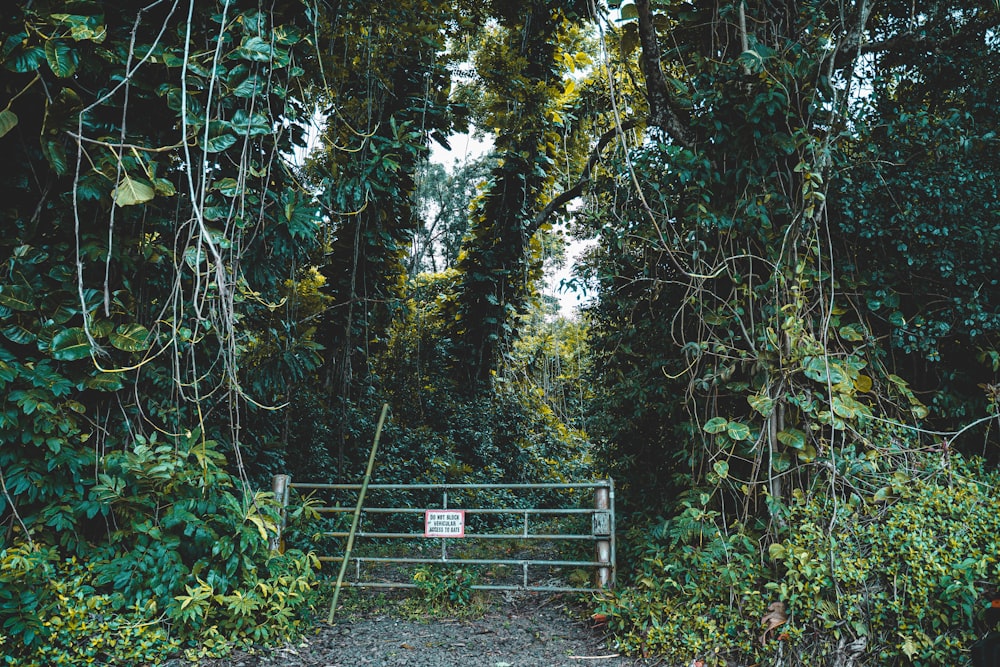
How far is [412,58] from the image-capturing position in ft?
21.3

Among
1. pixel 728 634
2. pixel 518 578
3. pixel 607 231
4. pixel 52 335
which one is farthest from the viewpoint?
pixel 518 578

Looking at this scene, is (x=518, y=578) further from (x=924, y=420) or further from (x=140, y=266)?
(x=140, y=266)

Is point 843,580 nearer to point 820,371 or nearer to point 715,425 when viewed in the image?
point 715,425

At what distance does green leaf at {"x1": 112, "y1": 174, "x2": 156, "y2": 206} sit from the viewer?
146 inches

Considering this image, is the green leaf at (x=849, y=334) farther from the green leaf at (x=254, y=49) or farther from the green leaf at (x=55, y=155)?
the green leaf at (x=55, y=155)

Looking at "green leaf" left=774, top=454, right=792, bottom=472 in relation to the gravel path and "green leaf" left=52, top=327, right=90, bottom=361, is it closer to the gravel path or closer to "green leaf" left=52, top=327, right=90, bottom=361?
the gravel path

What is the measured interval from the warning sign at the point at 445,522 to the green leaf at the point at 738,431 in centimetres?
206

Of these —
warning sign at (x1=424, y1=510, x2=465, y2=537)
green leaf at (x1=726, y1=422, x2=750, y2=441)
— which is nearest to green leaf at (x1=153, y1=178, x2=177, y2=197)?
warning sign at (x1=424, y1=510, x2=465, y2=537)

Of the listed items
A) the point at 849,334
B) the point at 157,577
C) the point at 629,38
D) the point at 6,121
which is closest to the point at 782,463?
the point at 849,334

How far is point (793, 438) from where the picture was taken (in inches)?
169

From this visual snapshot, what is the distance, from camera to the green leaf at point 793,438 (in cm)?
426

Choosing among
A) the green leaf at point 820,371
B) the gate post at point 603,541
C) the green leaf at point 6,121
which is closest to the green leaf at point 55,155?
the green leaf at point 6,121

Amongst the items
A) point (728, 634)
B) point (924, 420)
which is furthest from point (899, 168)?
point (728, 634)

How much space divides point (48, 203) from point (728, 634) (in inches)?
187
